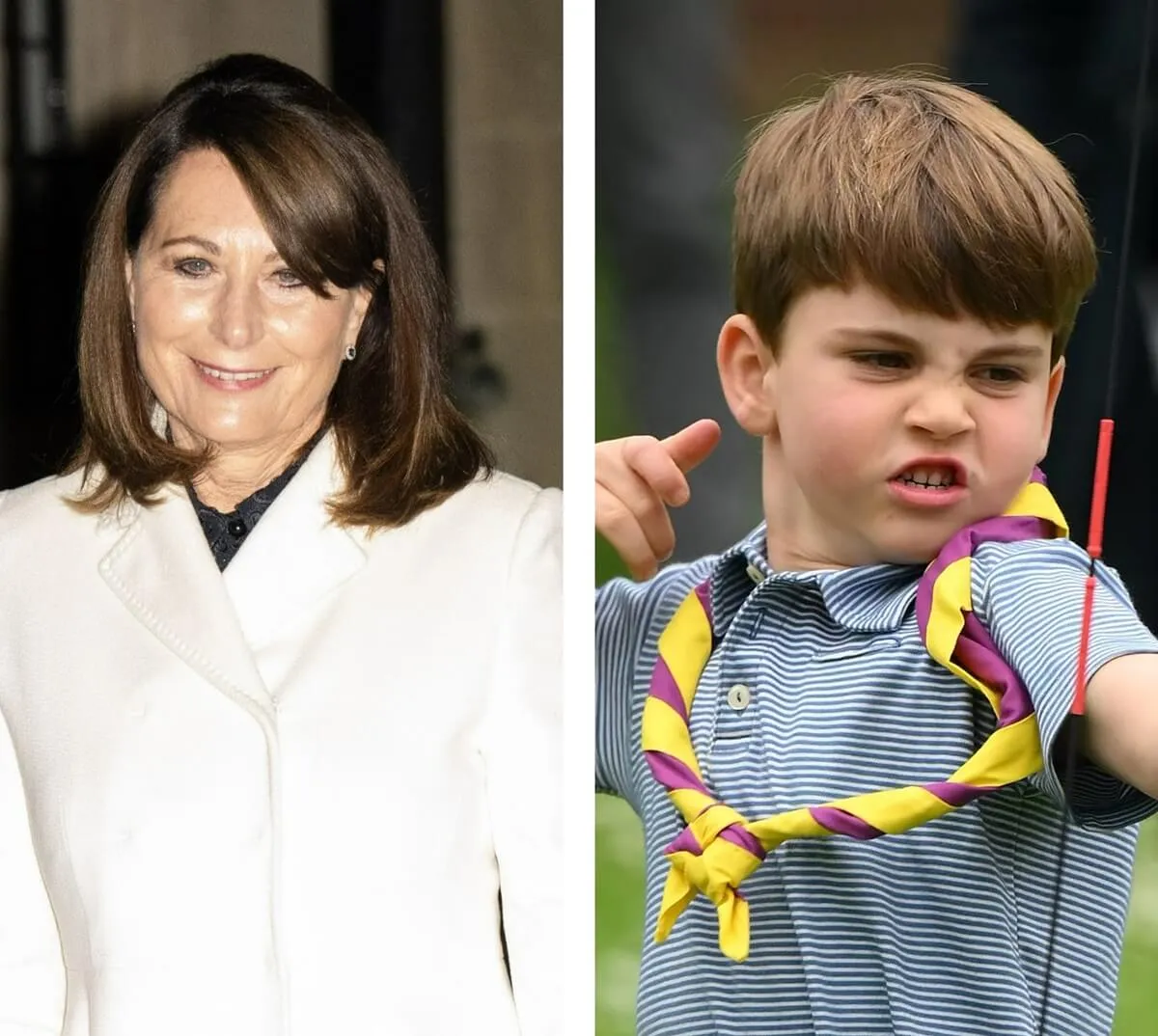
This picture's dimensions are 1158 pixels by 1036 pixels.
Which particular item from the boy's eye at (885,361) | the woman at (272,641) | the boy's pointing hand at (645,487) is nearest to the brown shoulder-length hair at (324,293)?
the woman at (272,641)

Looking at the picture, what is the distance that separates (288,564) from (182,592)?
0.28 feet

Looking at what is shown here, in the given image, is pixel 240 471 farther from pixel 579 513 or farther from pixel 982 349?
pixel 982 349

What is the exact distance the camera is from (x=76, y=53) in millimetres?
1412

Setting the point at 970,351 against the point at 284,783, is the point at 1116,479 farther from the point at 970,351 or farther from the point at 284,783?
the point at 284,783

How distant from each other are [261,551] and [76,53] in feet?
1.47

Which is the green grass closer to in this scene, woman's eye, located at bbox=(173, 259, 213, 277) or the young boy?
the young boy

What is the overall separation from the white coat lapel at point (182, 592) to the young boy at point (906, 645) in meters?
0.33

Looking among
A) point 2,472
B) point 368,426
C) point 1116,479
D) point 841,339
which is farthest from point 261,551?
point 1116,479

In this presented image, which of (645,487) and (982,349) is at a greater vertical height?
(982,349)

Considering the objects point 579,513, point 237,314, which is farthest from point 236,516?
point 579,513

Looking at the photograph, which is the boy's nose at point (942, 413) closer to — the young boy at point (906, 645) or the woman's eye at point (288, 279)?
the young boy at point (906, 645)

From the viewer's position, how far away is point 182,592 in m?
1.35

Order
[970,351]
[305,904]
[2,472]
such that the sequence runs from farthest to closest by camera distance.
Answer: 1. [2,472]
2. [305,904]
3. [970,351]

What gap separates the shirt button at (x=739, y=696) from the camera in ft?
4.09
